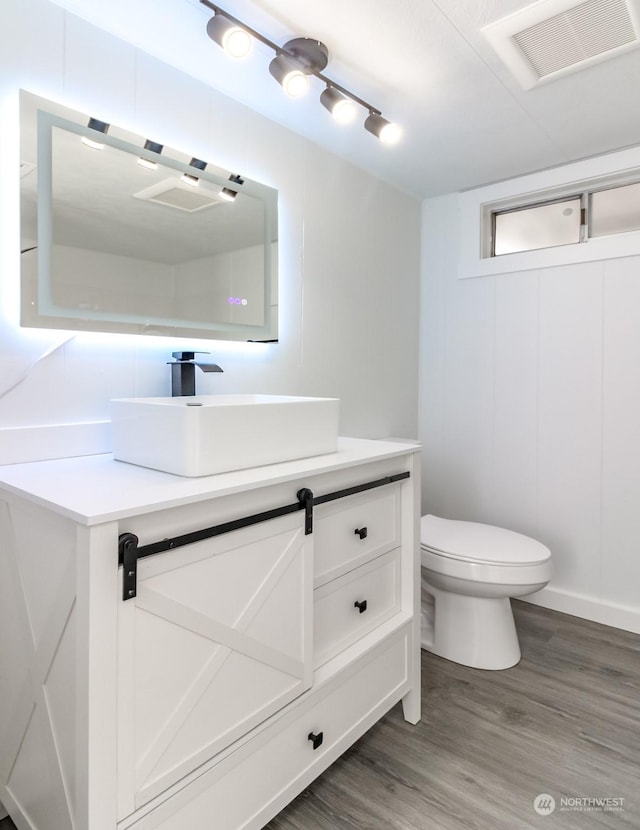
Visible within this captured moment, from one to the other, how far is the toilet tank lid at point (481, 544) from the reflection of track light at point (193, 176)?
1538 mm

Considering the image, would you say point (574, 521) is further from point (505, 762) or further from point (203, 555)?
point (203, 555)

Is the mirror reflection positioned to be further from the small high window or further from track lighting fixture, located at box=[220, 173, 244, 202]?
the small high window

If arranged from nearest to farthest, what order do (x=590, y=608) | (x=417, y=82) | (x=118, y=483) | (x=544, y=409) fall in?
1. (x=118, y=483)
2. (x=417, y=82)
3. (x=590, y=608)
4. (x=544, y=409)

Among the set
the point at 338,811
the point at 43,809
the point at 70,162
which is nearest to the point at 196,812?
the point at 43,809

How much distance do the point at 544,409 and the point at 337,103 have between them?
5.39 feet

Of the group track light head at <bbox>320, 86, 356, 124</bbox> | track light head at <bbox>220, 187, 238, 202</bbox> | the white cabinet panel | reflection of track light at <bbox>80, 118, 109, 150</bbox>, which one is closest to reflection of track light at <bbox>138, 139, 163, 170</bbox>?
reflection of track light at <bbox>80, 118, 109, 150</bbox>

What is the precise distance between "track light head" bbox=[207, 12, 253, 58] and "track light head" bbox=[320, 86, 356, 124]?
1.17 ft

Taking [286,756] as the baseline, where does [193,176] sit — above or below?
above

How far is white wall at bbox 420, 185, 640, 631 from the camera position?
2.23m

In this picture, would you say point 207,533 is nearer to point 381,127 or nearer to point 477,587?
point 477,587
